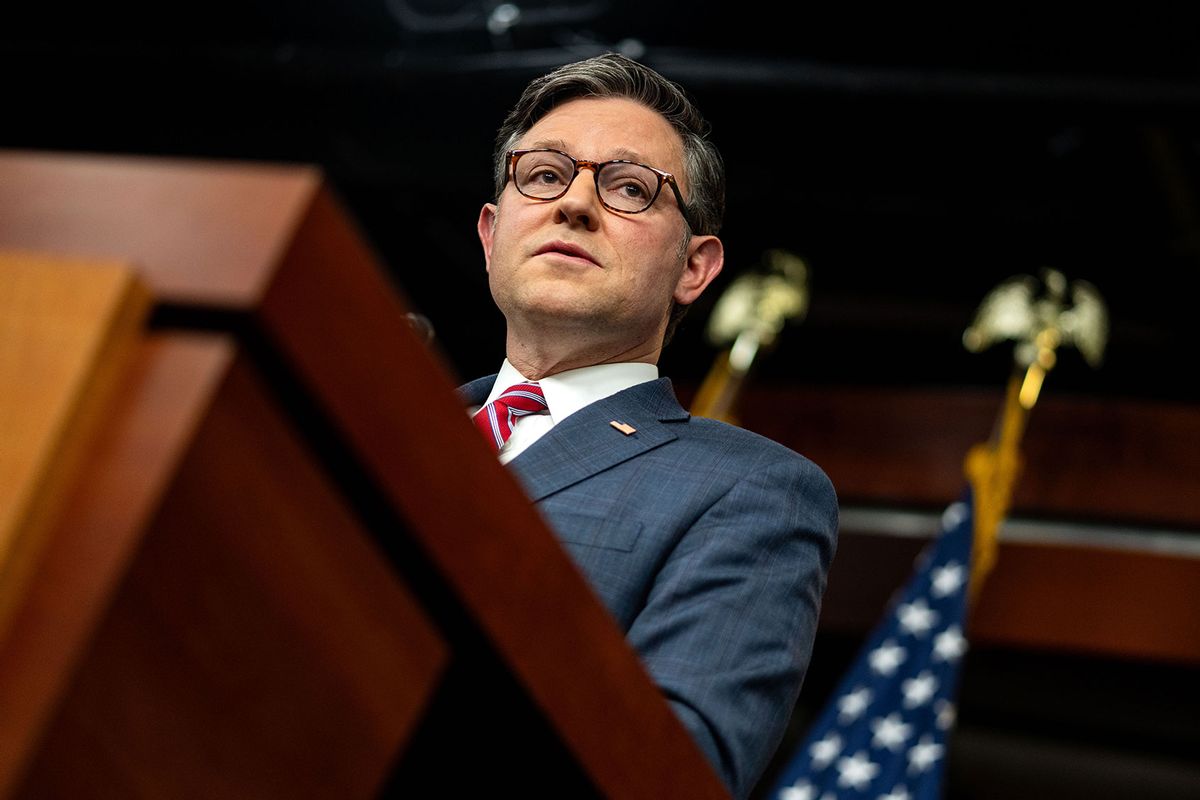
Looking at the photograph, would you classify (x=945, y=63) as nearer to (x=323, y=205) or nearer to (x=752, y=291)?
(x=752, y=291)

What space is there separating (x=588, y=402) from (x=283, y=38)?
3352 mm

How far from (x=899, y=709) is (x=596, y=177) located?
8.47 ft

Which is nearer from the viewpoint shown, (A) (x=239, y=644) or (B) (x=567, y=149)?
(A) (x=239, y=644)

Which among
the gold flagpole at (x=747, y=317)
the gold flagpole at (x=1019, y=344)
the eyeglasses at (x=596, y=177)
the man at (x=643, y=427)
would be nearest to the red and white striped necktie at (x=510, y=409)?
the man at (x=643, y=427)

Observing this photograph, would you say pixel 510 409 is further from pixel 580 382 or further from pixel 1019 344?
pixel 1019 344

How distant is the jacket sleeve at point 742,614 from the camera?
813 mm

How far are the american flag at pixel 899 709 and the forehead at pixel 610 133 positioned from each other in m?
2.44

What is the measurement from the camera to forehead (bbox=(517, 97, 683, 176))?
4.53 ft

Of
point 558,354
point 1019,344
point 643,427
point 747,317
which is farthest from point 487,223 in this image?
point 1019,344

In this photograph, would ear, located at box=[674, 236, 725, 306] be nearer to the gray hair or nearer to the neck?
the gray hair

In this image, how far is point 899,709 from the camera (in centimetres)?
358

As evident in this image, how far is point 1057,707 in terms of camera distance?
5020mm

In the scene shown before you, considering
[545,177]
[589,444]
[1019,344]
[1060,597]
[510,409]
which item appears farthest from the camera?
[1060,597]

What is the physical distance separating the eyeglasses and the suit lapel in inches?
9.6
